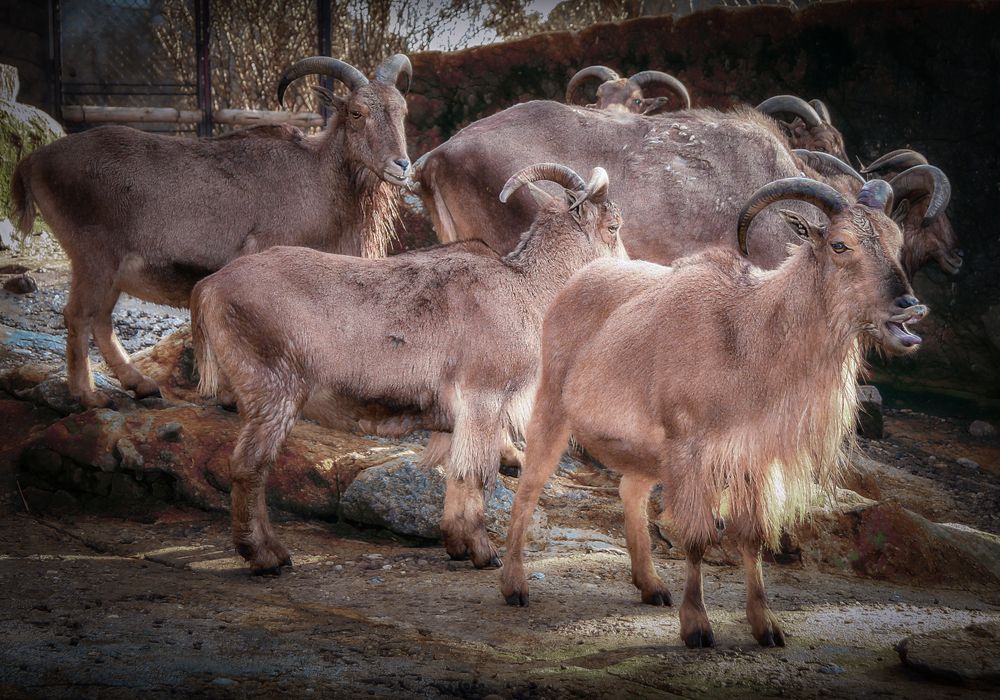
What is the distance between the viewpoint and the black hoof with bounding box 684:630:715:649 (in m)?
4.36

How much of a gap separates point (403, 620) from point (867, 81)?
25.1 ft

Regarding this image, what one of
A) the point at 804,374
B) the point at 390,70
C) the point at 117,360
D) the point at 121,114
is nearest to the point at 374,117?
the point at 390,70

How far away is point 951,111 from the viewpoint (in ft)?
32.2

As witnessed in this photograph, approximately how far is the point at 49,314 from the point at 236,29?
6694mm

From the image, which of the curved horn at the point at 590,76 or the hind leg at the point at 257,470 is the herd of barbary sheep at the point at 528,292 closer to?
the hind leg at the point at 257,470

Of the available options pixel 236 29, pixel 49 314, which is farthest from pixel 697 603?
pixel 236 29

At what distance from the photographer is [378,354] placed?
215 inches

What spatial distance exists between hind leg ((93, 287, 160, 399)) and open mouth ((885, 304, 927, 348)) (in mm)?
4753

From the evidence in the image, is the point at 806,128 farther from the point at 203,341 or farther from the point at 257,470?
the point at 257,470

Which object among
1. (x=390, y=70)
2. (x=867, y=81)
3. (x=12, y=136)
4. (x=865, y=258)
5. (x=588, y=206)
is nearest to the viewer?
(x=865, y=258)

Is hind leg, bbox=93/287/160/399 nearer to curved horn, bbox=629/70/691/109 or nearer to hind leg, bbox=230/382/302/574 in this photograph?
hind leg, bbox=230/382/302/574

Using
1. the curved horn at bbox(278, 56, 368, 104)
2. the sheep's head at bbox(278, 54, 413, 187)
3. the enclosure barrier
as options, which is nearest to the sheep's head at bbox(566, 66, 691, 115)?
the sheep's head at bbox(278, 54, 413, 187)

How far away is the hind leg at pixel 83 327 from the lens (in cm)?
676

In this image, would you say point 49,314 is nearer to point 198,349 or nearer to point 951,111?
point 198,349
